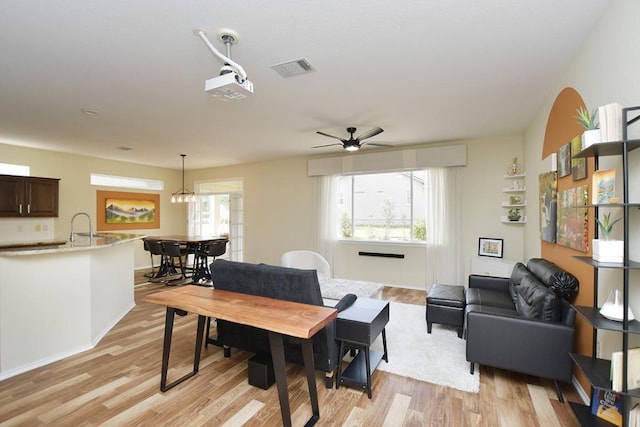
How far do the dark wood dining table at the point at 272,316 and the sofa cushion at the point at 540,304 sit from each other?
1.70m

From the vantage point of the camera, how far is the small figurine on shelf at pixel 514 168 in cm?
467

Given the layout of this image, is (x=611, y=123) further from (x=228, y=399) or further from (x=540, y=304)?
(x=228, y=399)

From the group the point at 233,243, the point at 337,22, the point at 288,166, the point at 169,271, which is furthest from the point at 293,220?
the point at 337,22

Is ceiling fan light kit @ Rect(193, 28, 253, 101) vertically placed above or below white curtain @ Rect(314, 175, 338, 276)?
above

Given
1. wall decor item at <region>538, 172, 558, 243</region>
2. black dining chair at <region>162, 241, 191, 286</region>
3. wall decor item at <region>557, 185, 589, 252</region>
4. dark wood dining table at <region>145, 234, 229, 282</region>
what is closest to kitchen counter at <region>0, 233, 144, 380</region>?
black dining chair at <region>162, 241, 191, 286</region>

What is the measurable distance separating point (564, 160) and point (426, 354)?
224 cm

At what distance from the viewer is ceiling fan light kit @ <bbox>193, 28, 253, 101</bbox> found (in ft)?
6.28

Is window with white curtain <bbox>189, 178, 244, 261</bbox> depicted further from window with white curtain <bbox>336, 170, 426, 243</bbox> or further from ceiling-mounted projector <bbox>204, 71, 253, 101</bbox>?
ceiling-mounted projector <bbox>204, 71, 253, 101</bbox>

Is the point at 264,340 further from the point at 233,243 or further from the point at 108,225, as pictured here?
the point at 108,225

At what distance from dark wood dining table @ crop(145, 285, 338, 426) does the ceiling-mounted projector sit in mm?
1452

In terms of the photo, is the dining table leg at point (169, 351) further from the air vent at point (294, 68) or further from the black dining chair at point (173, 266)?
the black dining chair at point (173, 266)

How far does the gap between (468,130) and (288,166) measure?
377 centimetres

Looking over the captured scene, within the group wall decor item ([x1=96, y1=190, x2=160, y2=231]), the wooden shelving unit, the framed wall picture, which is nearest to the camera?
the wooden shelving unit

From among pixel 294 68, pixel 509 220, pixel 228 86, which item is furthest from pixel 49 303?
pixel 509 220
